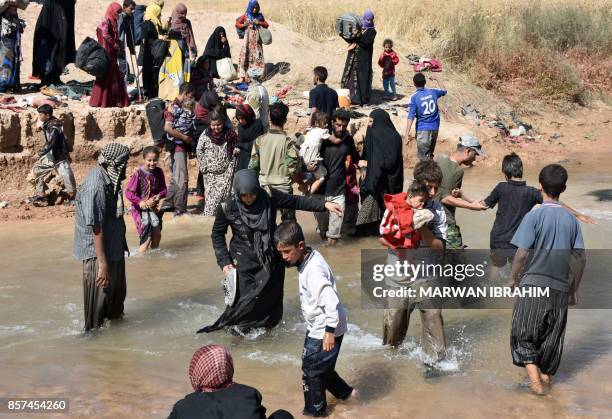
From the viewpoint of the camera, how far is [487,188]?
13.8 metres

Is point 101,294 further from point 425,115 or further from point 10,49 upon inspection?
point 10,49

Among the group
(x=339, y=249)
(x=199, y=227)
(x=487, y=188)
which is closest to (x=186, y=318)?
(x=339, y=249)

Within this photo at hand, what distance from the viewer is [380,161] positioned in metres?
9.98

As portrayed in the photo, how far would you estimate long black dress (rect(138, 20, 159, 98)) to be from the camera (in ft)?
46.8

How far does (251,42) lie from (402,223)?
34.6 feet

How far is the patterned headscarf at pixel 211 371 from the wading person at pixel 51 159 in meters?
8.12

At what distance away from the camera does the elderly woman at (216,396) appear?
12.3 feet

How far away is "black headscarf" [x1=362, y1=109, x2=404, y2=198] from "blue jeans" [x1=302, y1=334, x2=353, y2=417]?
Result: 432cm

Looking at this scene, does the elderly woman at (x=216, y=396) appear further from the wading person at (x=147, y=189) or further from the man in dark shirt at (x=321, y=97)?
the man in dark shirt at (x=321, y=97)

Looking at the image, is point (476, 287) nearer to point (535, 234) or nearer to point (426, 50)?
point (535, 234)

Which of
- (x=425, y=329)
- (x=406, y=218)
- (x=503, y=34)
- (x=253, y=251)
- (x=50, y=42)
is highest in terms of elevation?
(x=503, y=34)

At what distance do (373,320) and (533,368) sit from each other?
2043 millimetres

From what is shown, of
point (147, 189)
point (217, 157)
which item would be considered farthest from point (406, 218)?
point (217, 157)

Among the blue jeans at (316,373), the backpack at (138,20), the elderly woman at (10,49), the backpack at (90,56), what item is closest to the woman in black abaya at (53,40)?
the elderly woman at (10,49)
